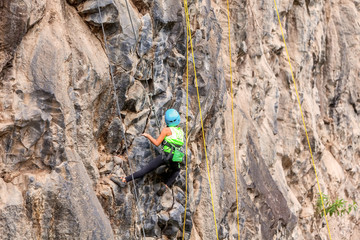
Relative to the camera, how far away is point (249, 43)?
11922 millimetres

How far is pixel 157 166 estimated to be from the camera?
25.7 ft

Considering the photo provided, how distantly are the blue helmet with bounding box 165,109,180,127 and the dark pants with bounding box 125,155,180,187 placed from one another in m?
0.54

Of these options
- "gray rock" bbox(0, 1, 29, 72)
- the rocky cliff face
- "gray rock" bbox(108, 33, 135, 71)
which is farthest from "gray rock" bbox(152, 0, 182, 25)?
"gray rock" bbox(0, 1, 29, 72)

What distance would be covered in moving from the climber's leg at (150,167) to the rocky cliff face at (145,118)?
20cm

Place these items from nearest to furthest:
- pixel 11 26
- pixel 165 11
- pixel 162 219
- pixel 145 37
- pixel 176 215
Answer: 1. pixel 11 26
2. pixel 145 37
3. pixel 162 219
4. pixel 176 215
5. pixel 165 11

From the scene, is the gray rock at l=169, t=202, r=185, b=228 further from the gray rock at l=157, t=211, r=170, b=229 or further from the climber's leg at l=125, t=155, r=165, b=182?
the climber's leg at l=125, t=155, r=165, b=182

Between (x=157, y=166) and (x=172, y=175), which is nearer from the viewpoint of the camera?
(x=157, y=166)

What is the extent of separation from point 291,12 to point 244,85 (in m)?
3.97

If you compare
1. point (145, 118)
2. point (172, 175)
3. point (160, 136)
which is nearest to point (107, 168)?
point (160, 136)

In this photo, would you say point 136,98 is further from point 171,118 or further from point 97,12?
point 97,12

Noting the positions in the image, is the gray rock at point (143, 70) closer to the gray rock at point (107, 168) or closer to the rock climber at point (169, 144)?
the rock climber at point (169, 144)

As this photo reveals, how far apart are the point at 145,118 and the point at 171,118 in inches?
16.0

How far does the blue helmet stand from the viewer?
7.99 meters

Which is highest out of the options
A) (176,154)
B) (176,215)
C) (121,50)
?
(121,50)
